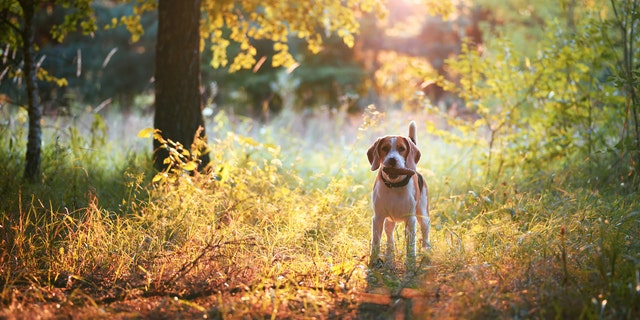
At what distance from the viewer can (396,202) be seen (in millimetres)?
4586

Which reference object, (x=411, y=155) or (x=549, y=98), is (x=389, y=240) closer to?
(x=411, y=155)

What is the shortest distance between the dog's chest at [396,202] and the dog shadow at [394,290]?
1.08 ft

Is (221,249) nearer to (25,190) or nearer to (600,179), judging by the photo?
(25,190)

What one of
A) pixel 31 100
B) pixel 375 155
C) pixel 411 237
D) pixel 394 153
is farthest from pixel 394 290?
pixel 31 100

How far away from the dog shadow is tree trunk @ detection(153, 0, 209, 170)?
2.99 m

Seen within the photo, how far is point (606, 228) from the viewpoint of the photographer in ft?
15.4

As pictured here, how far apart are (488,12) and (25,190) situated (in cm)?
2564

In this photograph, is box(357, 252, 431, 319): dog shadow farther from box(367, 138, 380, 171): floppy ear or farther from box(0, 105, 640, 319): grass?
box(367, 138, 380, 171): floppy ear

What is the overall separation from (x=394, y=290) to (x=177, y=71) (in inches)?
145

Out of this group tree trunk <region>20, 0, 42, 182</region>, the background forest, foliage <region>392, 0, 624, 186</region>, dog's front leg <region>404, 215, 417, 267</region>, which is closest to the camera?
the background forest

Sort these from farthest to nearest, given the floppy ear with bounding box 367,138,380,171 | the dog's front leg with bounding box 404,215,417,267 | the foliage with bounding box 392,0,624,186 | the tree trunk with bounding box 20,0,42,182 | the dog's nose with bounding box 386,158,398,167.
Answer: the foliage with bounding box 392,0,624,186, the tree trunk with bounding box 20,0,42,182, the floppy ear with bounding box 367,138,380,171, the dog's front leg with bounding box 404,215,417,267, the dog's nose with bounding box 386,158,398,167

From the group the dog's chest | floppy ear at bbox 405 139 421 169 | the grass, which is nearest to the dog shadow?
the grass

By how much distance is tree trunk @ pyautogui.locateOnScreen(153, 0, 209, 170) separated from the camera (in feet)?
21.8

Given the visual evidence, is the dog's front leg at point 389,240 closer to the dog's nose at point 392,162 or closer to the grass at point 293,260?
the grass at point 293,260
